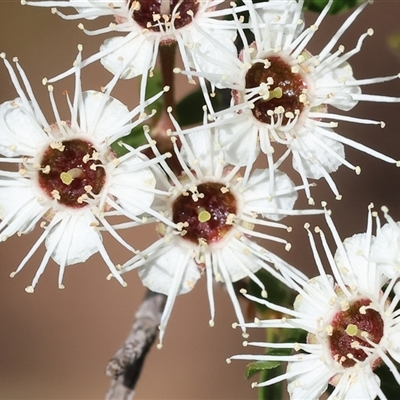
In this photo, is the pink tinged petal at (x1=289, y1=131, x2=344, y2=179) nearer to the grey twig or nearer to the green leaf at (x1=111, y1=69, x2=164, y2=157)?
the green leaf at (x1=111, y1=69, x2=164, y2=157)

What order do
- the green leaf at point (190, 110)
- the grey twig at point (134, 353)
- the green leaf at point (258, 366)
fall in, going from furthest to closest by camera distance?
the green leaf at point (190, 110) → the grey twig at point (134, 353) → the green leaf at point (258, 366)

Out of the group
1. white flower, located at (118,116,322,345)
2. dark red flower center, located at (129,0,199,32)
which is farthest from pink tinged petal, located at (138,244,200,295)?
dark red flower center, located at (129,0,199,32)

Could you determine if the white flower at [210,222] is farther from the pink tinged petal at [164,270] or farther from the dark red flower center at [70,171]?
the dark red flower center at [70,171]

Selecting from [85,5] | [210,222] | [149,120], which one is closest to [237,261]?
[210,222]

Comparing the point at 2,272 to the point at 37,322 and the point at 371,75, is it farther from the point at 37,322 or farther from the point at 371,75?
the point at 371,75

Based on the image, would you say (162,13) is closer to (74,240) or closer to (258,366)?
(74,240)

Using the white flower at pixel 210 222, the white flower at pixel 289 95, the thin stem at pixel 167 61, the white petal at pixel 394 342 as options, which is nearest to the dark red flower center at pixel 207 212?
the white flower at pixel 210 222
